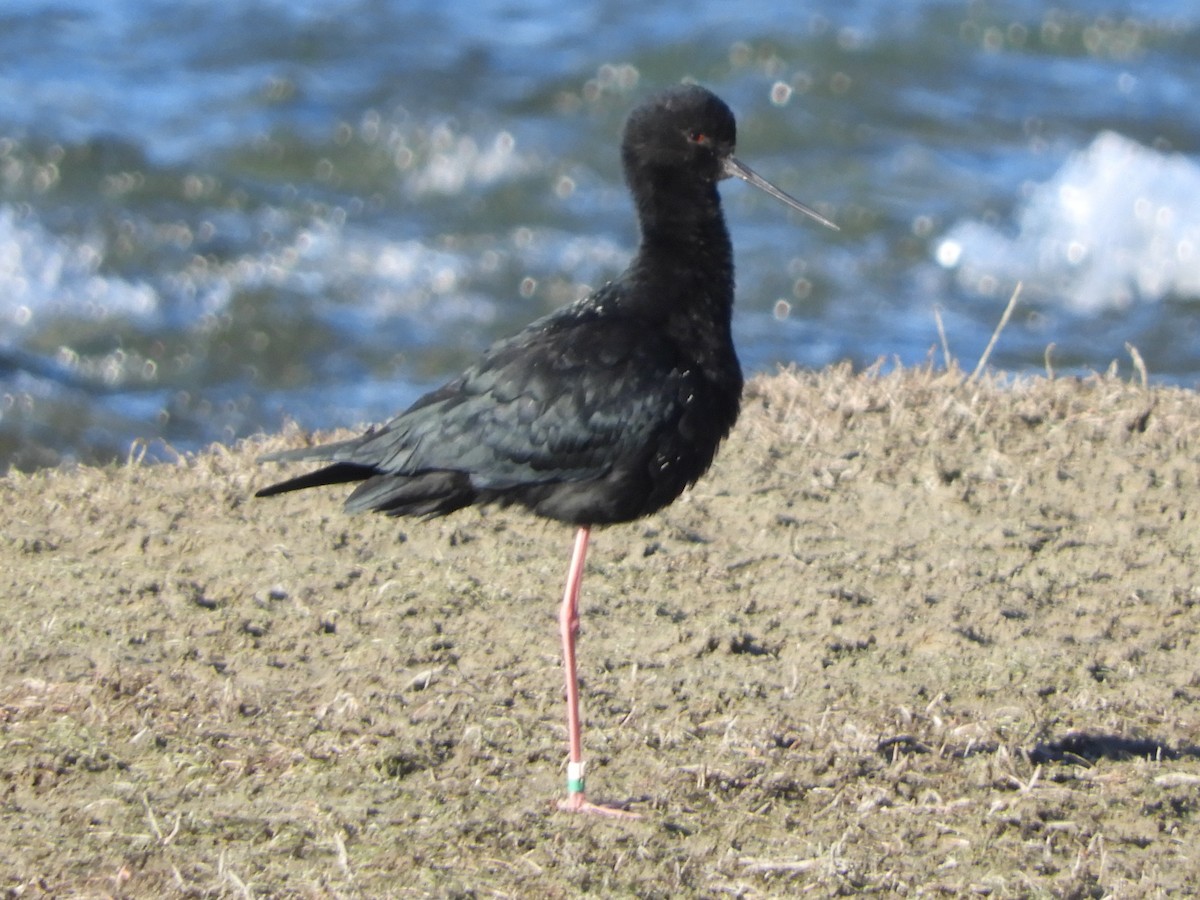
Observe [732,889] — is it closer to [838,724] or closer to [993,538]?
[838,724]

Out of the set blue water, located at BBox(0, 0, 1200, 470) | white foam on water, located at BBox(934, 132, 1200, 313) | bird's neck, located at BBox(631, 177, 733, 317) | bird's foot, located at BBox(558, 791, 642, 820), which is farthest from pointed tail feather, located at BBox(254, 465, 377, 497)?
white foam on water, located at BBox(934, 132, 1200, 313)

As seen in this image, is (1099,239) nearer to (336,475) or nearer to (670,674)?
(670,674)

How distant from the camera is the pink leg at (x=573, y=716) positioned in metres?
4.35

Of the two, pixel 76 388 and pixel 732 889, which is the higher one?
pixel 732 889

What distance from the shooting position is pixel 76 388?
12.1 meters

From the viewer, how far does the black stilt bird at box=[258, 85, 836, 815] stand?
4.71 meters

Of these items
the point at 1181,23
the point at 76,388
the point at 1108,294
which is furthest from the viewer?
the point at 1181,23

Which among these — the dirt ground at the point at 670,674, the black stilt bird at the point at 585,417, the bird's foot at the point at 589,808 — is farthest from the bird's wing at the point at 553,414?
the bird's foot at the point at 589,808

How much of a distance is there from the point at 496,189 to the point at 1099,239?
5.12 metres

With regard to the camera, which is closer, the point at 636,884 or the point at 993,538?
the point at 636,884

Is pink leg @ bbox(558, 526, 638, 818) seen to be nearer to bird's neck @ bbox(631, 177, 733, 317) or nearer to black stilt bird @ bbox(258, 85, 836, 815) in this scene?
black stilt bird @ bbox(258, 85, 836, 815)

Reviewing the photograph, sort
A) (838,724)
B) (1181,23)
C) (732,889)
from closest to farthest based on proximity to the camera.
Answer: (732,889)
(838,724)
(1181,23)

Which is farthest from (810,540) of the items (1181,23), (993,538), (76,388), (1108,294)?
(1181,23)

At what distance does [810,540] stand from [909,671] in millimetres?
923
